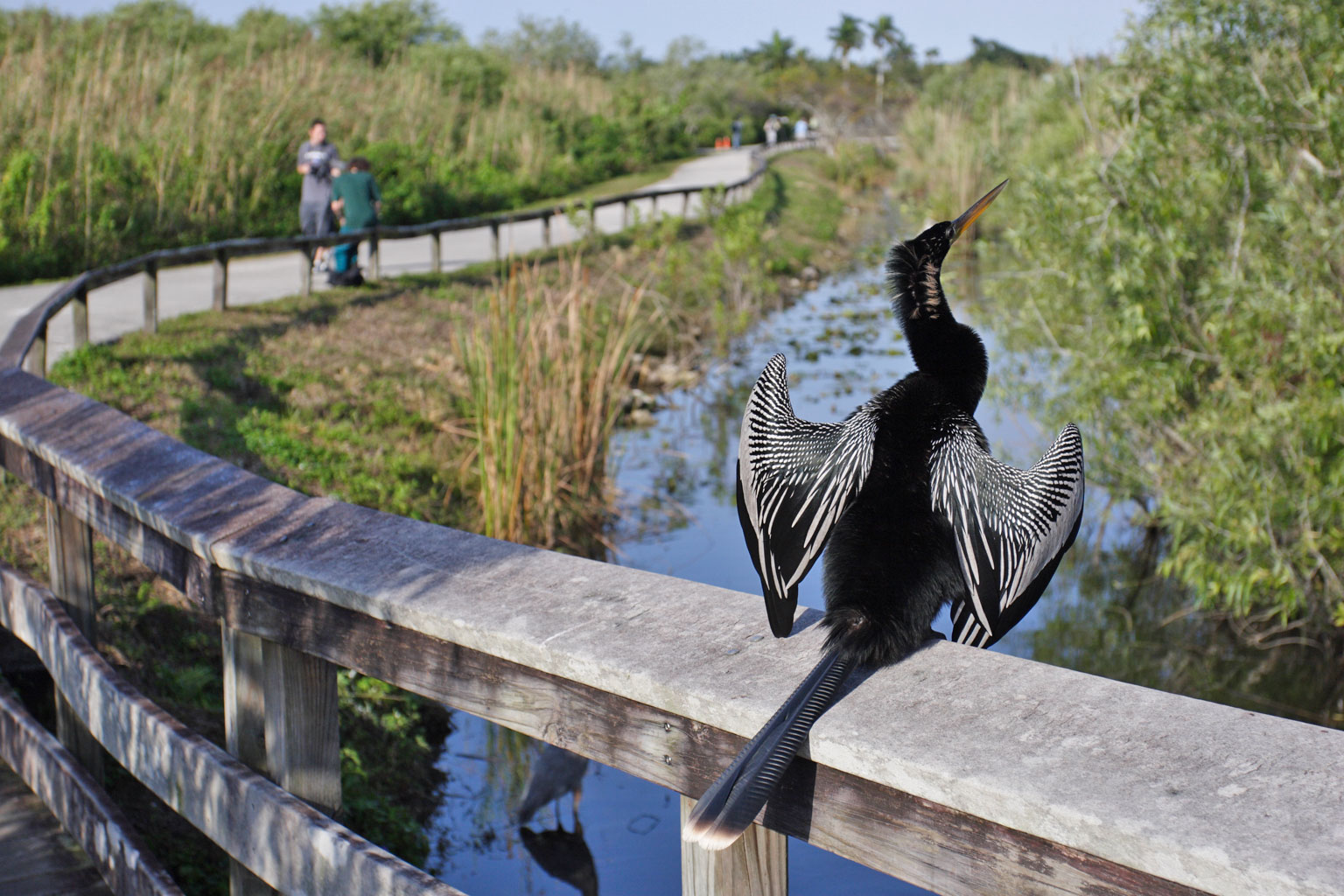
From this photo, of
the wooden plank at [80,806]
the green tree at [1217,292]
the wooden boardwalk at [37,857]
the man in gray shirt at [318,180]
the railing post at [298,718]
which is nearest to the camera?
the railing post at [298,718]

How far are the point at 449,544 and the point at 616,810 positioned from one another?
3603 mm

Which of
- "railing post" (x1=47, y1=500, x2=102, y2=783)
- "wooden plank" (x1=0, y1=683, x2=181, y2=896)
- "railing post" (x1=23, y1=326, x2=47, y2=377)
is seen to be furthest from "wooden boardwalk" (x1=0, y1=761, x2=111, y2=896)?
"railing post" (x1=23, y1=326, x2=47, y2=377)

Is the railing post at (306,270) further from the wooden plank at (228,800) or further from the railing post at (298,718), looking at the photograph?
the railing post at (298,718)

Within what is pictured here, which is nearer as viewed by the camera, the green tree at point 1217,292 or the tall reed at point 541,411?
the green tree at point 1217,292

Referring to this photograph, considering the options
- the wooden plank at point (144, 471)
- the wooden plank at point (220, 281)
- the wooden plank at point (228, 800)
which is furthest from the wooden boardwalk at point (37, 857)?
the wooden plank at point (220, 281)

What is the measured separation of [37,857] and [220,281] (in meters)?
8.08

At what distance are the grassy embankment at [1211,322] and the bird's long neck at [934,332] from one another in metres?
3.79

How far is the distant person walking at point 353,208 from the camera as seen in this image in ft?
40.5

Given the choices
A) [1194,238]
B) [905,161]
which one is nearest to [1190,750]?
[1194,238]

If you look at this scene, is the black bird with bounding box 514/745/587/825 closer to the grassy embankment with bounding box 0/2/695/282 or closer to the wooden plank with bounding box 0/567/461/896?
the wooden plank with bounding box 0/567/461/896

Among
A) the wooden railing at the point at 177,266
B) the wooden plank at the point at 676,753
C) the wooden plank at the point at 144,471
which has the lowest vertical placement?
the wooden plank at the point at 676,753

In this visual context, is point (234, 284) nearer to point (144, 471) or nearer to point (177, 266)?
point (177, 266)

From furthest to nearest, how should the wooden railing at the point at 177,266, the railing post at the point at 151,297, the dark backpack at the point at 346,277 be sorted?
1. the dark backpack at the point at 346,277
2. the railing post at the point at 151,297
3. the wooden railing at the point at 177,266

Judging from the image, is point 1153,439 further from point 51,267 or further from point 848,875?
point 51,267
